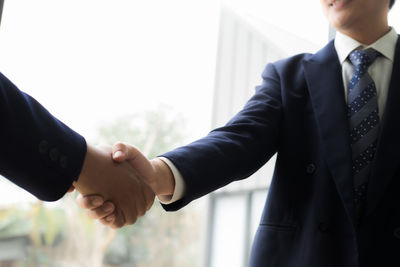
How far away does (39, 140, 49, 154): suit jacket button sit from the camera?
33.4 inches

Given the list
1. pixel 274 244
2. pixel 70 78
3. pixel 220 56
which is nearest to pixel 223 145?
pixel 274 244

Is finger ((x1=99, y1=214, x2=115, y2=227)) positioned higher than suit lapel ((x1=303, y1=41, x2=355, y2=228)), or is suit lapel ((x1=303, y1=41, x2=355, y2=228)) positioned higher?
suit lapel ((x1=303, y1=41, x2=355, y2=228))

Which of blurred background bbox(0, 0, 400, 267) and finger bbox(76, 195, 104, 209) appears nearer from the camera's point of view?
finger bbox(76, 195, 104, 209)

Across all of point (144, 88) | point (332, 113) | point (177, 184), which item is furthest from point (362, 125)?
point (144, 88)

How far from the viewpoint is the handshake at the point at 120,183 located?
101 centimetres

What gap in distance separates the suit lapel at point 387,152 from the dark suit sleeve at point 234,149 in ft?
0.95

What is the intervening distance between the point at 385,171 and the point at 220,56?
3.11m

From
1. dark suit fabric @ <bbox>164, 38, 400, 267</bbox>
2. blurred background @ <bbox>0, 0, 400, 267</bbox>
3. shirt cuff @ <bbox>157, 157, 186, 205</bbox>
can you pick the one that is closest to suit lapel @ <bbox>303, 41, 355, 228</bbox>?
dark suit fabric @ <bbox>164, 38, 400, 267</bbox>

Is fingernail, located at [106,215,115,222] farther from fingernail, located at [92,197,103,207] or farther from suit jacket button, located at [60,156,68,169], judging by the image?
suit jacket button, located at [60,156,68,169]

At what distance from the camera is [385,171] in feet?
3.29

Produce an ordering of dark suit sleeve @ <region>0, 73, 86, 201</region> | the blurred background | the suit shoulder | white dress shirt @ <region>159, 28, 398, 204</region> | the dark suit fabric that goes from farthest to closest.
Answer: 1. the blurred background
2. the suit shoulder
3. white dress shirt @ <region>159, 28, 398, 204</region>
4. the dark suit fabric
5. dark suit sleeve @ <region>0, 73, 86, 201</region>

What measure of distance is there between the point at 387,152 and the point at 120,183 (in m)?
0.70

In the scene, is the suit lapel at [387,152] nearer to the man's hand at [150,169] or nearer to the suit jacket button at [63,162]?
the man's hand at [150,169]

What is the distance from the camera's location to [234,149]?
3.59ft
